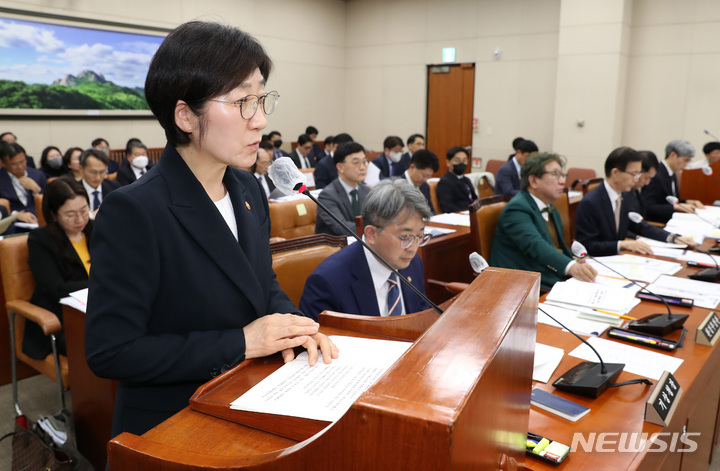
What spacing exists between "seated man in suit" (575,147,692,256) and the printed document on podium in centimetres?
295

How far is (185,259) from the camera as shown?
94 centimetres

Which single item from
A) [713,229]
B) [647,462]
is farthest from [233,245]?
[713,229]

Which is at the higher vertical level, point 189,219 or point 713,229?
point 189,219

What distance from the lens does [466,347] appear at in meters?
0.56

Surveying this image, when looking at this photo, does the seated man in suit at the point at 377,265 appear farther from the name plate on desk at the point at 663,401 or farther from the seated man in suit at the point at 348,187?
the seated man in suit at the point at 348,187

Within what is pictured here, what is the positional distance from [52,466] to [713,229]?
4220 millimetres

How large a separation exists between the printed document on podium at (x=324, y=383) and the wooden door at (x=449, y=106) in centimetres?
896

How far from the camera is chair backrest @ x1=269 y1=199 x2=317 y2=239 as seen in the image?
12.6ft

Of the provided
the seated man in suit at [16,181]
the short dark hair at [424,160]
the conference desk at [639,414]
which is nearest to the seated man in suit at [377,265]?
the conference desk at [639,414]

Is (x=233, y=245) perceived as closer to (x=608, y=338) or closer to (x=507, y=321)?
(x=507, y=321)

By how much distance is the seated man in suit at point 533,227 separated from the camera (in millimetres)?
3002

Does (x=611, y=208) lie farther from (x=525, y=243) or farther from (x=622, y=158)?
(x=525, y=243)

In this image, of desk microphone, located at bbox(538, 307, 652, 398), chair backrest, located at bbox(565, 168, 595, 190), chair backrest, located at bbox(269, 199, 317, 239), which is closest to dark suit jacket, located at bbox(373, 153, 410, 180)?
chair backrest, located at bbox(565, 168, 595, 190)

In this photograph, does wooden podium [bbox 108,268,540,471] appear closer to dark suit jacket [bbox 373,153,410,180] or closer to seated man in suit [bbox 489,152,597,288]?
seated man in suit [bbox 489,152,597,288]
